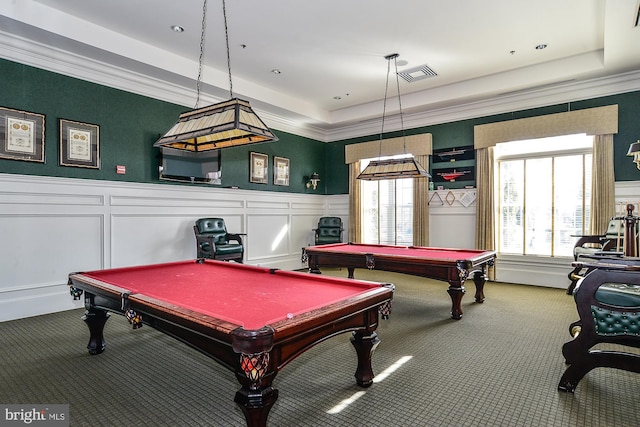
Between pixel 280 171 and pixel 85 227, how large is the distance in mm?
3741

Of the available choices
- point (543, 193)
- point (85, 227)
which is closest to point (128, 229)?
point (85, 227)

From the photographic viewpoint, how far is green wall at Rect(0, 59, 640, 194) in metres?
4.15

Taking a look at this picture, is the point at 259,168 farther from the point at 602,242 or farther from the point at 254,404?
the point at 254,404

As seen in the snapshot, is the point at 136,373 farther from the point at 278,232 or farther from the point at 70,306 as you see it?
the point at 278,232

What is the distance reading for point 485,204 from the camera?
20.4 ft

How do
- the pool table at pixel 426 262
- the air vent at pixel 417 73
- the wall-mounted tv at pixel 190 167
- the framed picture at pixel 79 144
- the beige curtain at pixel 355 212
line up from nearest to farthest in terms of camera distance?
the pool table at pixel 426 262 < the framed picture at pixel 79 144 < the wall-mounted tv at pixel 190 167 < the air vent at pixel 417 73 < the beige curtain at pixel 355 212

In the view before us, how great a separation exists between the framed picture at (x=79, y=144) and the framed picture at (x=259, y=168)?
2652mm

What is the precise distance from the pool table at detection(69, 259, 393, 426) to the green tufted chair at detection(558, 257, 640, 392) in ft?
4.34

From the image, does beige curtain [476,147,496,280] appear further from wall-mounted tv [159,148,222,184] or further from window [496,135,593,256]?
wall-mounted tv [159,148,222,184]

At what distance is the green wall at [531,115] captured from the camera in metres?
5.13

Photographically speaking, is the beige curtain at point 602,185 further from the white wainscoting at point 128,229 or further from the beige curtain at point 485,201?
the beige curtain at point 485,201

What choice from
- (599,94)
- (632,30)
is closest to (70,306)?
(632,30)

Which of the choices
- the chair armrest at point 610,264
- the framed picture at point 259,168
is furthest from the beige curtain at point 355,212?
the chair armrest at point 610,264

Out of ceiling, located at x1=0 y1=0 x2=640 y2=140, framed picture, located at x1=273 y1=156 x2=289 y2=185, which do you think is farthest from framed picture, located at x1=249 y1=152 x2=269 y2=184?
ceiling, located at x1=0 y1=0 x2=640 y2=140
